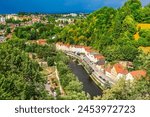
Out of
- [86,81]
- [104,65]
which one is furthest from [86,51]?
[86,81]

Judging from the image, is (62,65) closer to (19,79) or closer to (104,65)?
(104,65)

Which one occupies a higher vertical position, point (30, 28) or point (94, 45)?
point (30, 28)

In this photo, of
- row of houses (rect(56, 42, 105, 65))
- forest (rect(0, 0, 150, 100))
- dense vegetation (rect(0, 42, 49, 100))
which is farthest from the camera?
row of houses (rect(56, 42, 105, 65))

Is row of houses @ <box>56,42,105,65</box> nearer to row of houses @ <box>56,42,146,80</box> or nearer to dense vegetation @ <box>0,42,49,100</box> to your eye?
row of houses @ <box>56,42,146,80</box>

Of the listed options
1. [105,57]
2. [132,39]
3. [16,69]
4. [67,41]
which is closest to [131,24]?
[132,39]

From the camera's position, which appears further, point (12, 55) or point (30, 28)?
point (30, 28)

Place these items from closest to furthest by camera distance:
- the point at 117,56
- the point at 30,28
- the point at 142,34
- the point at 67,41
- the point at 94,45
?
the point at 117,56 → the point at 142,34 → the point at 94,45 → the point at 67,41 → the point at 30,28

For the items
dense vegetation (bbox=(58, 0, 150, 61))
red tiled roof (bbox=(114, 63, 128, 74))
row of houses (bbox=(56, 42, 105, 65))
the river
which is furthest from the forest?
the river

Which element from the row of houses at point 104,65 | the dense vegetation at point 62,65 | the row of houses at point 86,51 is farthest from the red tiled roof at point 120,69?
the row of houses at point 86,51

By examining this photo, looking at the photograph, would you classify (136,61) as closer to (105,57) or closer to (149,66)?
(105,57)
